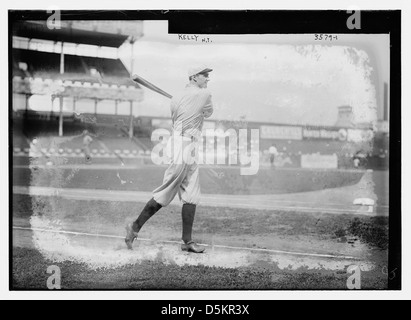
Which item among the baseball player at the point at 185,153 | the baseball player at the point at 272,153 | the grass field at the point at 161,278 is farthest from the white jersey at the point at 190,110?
the grass field at the point at 161,278

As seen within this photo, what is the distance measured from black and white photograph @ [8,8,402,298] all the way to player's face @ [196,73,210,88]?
0.01 meters

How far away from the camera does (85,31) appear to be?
655 centimetres

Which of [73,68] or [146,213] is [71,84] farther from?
[146,213]

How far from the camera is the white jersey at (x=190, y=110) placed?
256 inches

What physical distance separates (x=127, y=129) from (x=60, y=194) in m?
0.82

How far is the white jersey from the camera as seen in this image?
6504 millimetres

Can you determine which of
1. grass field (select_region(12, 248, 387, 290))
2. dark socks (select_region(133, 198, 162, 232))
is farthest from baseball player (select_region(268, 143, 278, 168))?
dark socks (select_region(133, 198, 162, 232))

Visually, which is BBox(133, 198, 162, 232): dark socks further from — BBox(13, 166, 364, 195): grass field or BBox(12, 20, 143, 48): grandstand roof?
BBox(12, 20, 143, 48): grandstand roof

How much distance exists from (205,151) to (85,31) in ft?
4.91

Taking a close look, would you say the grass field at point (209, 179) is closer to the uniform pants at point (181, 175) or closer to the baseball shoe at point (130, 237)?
the uniform pants at point (181, 175)

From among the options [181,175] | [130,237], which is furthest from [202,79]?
[130,237]

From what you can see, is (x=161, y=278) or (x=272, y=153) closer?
→ (x=161, y=278)

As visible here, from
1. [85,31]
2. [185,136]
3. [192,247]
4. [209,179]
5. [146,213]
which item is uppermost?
[85,31]
